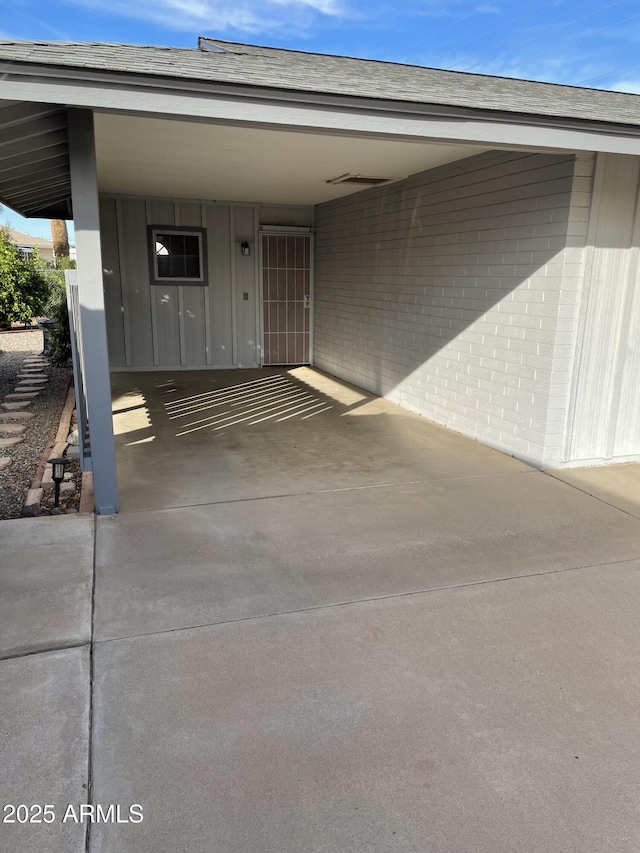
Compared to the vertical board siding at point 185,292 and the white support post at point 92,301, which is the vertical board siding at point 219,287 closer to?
the vertical board siding at point 185,292

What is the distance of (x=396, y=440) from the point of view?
5910mm

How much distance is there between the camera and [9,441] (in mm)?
5742

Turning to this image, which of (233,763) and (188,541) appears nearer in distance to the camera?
(233,763)

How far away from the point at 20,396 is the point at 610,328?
653 cm

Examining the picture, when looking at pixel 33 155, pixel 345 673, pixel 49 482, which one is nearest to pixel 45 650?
pixel 345 673

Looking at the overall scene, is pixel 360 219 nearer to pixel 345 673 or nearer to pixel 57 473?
pixel 57 473

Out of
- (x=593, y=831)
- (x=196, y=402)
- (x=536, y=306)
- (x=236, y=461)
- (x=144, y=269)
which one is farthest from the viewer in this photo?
(x=144, y=269)

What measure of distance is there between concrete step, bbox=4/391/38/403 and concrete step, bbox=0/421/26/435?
1.21 meters

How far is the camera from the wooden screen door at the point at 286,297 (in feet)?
32.5

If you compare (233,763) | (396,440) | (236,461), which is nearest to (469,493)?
(396,440)

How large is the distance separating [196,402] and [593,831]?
6.43m

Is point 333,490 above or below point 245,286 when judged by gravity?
below

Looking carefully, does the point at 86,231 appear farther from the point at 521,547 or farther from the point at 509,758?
the point at 509,758

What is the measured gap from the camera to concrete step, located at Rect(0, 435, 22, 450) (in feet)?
18.5
